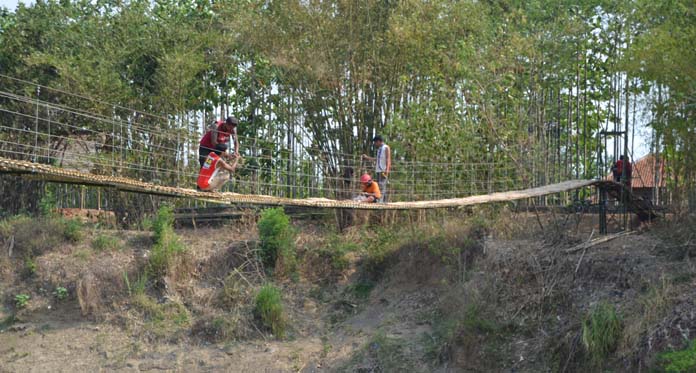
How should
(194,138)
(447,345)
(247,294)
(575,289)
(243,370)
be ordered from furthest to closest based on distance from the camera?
(194,138) < (247,294) < (243,370) < (447,345) < (575,289)

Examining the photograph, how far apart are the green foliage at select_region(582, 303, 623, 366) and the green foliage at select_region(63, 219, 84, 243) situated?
6.58 metres

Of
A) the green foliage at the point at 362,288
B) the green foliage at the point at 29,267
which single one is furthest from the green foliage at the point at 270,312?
the green foliage at the point at 29,267

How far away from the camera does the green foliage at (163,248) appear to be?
33.1 feet

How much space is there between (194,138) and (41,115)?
84.1 inches

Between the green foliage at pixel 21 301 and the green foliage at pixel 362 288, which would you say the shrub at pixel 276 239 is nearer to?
the green foliage at pixel 362 288

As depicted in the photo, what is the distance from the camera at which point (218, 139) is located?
769 centimetres

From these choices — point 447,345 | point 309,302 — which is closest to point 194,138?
point 309,302

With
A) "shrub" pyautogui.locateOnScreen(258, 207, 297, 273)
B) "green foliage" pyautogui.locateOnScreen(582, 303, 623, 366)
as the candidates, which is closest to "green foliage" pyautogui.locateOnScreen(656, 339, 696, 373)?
"green foliage" pyautogui.locateOnScreen(582, 303, 623, 366)

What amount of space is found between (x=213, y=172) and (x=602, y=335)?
3.62m

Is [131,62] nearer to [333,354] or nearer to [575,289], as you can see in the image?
[333,354]

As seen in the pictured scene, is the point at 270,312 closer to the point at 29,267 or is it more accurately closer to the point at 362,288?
the point at 362,288

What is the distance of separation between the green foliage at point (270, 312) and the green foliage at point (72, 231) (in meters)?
2.67

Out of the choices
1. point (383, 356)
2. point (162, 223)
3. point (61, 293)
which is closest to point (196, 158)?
point (162, 223)

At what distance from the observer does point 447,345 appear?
821 cm
